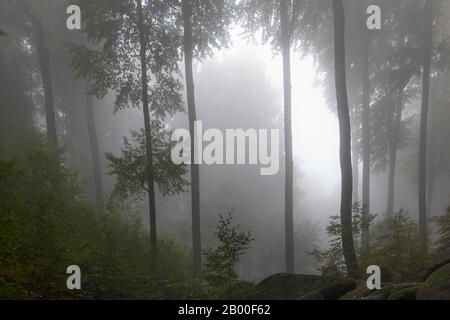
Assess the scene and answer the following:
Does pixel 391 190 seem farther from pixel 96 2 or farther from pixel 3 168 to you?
pixel 3 168

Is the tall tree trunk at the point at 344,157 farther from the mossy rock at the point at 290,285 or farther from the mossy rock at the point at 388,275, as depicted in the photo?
the mossy rock at the point at 290,285

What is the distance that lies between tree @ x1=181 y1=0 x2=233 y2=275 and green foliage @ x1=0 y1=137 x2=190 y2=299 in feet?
4.54

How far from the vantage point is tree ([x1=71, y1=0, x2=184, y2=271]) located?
10703 millimetres

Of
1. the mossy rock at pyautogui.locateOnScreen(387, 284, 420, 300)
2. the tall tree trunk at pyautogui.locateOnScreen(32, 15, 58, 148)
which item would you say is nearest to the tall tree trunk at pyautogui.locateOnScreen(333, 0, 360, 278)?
the mossy rock at pyautogui.locateOnScreen(387, 284, 420, 300)

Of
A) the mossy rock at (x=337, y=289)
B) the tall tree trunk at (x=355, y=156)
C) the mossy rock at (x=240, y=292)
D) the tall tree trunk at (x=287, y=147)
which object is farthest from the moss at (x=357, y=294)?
the tall tree trunk at (x=355, y=156)

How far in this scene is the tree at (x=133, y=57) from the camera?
35.1 ft

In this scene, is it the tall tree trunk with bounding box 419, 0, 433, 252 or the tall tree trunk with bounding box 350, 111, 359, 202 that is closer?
the tall tree trunk with bounding box 419, 0, 433, 252

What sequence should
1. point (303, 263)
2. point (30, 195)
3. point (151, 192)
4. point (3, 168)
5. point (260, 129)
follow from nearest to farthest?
point (3, 168)
point (30, 195)
point (151, 192)
point (303, 263)
point (260, 129)

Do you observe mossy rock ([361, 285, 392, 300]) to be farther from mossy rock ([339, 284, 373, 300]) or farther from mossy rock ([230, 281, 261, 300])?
mossy rock ([230, 281, 261, 300])

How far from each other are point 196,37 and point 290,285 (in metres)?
8.54

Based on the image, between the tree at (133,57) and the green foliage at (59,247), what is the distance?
1.16 metres

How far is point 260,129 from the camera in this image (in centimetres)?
3114
